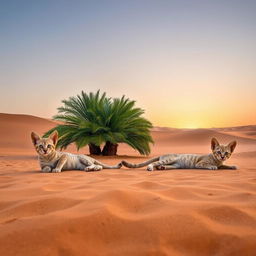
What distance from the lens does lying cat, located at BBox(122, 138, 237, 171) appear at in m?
5.86

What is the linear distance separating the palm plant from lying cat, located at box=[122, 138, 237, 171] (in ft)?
16.9

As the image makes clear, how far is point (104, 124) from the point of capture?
1191 cm

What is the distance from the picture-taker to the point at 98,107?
1220 cm

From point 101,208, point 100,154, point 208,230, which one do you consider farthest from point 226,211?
point 100,154

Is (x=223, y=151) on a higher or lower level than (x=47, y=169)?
higher

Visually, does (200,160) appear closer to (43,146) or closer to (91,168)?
(91,168)

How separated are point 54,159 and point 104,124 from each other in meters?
6.32

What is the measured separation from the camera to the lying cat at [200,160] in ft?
19.2

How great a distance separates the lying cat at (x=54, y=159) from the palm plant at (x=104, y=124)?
514cm

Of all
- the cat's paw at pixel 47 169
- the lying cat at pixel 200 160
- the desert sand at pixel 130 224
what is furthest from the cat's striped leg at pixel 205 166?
the desert sand at pixel 130 224

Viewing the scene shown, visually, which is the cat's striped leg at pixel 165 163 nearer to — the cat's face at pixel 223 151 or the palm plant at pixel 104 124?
the cat's face at pixel 223 151

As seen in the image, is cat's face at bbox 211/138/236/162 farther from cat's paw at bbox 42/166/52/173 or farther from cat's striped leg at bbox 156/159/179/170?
cat's paw at bbox 42/166/52/173

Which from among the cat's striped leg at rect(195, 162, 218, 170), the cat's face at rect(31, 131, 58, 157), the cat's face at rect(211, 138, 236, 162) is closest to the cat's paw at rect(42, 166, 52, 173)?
the cat's face at rect(31, 131, 58, 157)

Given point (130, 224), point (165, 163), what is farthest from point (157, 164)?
point (130, 224)
